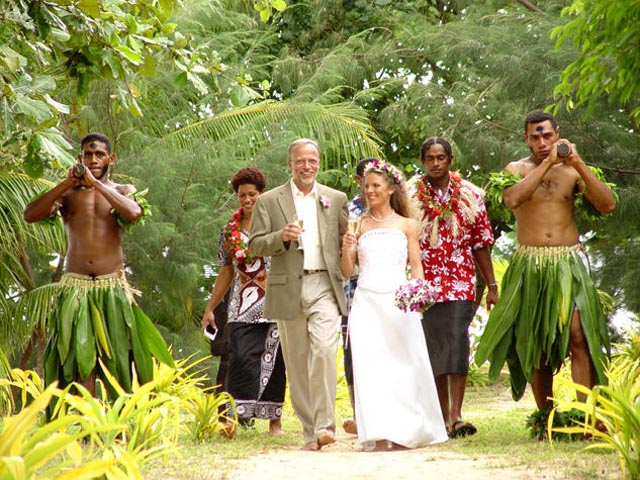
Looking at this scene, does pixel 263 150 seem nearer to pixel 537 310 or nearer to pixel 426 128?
pixel 426 128

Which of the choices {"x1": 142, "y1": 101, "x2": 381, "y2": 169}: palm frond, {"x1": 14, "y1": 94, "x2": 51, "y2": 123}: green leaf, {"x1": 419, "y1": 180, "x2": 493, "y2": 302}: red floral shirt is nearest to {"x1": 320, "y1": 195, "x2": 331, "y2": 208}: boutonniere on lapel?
{"x1": 419, "y1": 180, "x2": 493, "y2": 302}: red floral shirt

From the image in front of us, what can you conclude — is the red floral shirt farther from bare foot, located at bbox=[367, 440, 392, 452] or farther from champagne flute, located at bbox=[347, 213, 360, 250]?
bare foot, located at bbox=[367, 440, 392, 452]

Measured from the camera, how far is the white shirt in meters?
7.34

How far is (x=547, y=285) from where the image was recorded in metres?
6.99

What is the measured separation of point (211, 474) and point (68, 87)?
21.3 ft

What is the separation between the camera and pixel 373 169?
24.6 ft

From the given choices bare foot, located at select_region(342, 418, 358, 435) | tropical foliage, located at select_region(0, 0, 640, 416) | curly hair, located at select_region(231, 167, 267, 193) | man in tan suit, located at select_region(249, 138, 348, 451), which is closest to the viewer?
man in tan suit, located at select_region(249, 138, 348, 451)

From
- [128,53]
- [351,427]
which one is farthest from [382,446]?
[128,53]

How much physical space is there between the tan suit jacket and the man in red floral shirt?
714mm

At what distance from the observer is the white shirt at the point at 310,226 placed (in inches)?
289

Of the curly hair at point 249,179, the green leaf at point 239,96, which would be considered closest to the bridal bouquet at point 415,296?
the green leaf at point 239,96

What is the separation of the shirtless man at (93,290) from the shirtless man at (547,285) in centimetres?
223

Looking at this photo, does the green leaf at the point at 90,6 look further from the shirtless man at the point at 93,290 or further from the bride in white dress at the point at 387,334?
the bride in white dress at the point at 387,334

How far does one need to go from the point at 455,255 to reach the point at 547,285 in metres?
1.02
